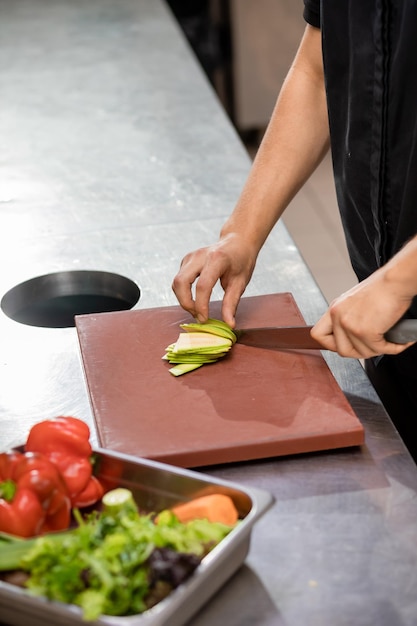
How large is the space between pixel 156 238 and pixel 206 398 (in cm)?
72

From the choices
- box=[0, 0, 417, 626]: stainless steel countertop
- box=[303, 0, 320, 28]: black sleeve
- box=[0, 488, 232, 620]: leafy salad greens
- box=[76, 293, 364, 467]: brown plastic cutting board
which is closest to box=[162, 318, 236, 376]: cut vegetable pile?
box=[76, 293, 364, 467]: brown plastic cutting board

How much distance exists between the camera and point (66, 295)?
1973 mm

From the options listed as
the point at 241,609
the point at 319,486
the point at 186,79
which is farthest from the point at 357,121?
the point at 186,79

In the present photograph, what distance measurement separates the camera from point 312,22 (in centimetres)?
174

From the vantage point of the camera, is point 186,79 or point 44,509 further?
point 186,79

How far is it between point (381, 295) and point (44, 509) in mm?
538

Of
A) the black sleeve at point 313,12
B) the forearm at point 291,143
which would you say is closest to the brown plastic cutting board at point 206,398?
the forearm at point 291,143

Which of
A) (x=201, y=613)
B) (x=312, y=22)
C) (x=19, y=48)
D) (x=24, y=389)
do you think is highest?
(x=312, y=22)

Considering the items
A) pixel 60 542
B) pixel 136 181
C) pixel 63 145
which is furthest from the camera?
pixel 63 145

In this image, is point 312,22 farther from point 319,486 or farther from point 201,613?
point 201,613

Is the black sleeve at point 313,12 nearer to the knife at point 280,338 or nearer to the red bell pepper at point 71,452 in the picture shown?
the knife at point 280,338

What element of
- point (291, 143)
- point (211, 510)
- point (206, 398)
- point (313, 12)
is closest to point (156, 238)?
point (291, 143)

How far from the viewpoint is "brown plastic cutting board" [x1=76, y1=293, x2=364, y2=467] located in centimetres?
132

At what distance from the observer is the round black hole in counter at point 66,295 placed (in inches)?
75.6
